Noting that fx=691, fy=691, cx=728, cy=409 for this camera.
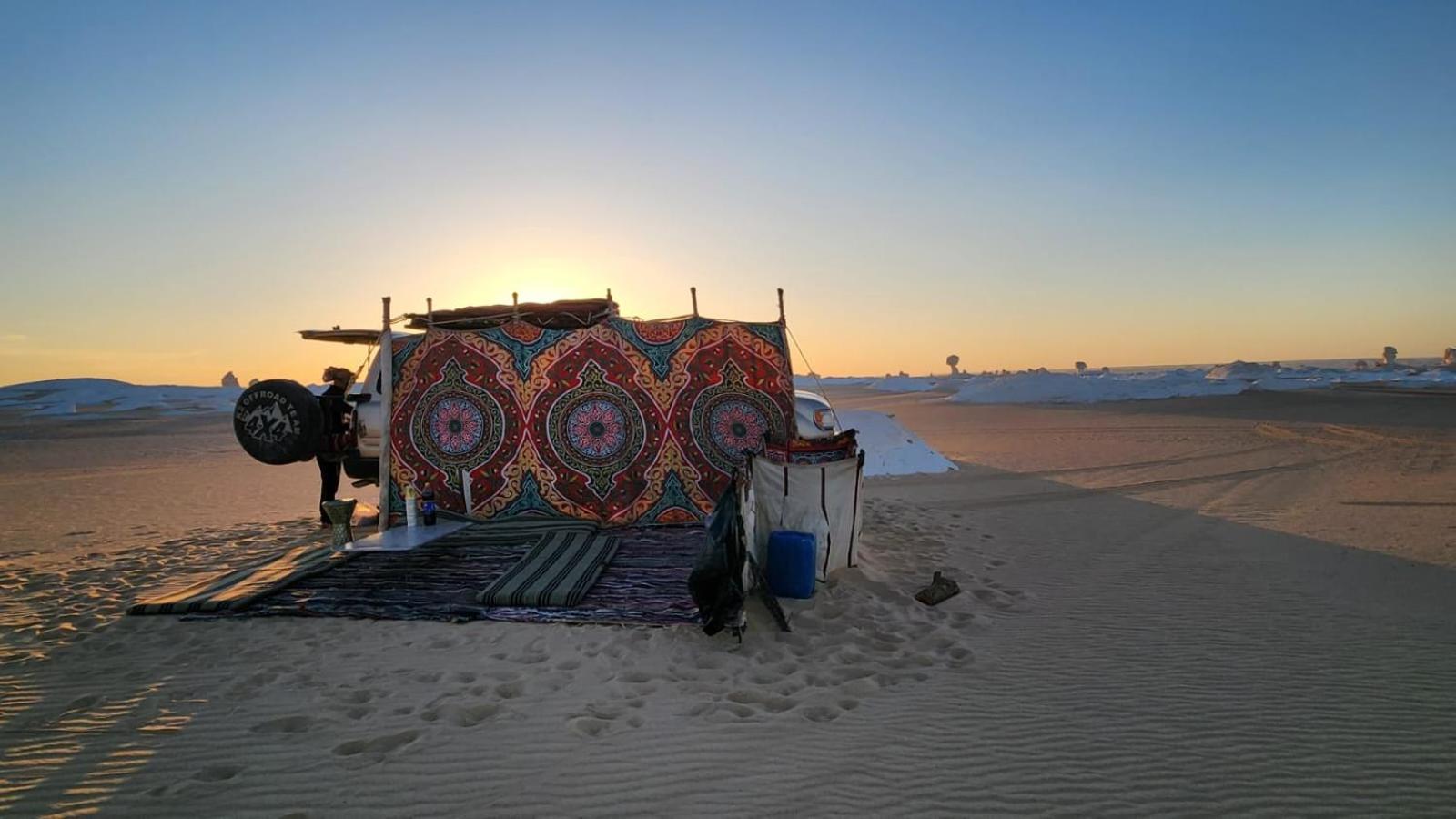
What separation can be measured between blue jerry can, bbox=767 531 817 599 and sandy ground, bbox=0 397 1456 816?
213 millimetres

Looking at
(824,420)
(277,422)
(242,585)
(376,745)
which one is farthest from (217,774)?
(824,420)

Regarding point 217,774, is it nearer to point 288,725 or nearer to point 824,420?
point 288,725

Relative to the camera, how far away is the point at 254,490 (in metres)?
13.1

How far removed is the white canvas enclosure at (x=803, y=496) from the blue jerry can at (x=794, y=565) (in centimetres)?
20

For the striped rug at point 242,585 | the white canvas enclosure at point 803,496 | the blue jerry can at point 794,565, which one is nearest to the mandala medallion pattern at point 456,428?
the striped rug at point 242,585

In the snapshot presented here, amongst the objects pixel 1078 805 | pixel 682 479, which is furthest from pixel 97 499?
pixel 1078 805

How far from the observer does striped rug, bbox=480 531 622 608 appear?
17.8ft

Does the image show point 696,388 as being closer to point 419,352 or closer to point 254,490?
point 419,352

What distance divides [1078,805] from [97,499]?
15255 millimetres

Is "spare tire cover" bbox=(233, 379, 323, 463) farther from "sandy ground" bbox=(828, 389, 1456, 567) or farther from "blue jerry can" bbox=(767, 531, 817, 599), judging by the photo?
"sandy ground" bbox=(828, 389, 1456, 567)

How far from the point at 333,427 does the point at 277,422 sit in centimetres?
78

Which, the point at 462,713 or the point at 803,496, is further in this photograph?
the point at 803,496

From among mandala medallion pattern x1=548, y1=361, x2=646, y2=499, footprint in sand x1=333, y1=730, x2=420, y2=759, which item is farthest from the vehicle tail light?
footprint in sand x1=333, y1=730, x2=420, y2=759

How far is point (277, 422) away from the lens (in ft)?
25.1
